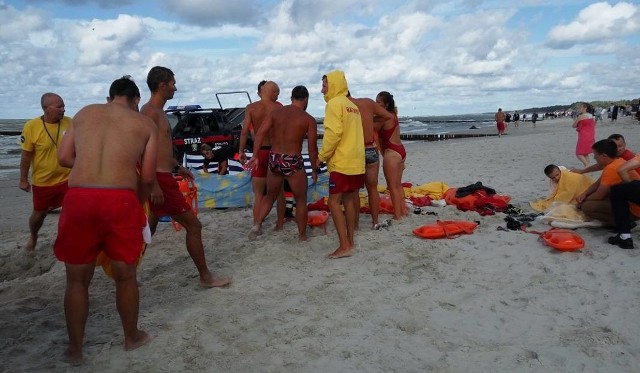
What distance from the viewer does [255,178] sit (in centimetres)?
568

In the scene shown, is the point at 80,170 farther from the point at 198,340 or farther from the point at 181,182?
the point at 181,182

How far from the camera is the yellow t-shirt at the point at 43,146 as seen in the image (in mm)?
4961

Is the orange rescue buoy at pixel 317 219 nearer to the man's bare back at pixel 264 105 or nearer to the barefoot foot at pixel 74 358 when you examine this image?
the man's bare back at pixel 264 105

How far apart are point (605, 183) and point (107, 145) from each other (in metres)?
4.56

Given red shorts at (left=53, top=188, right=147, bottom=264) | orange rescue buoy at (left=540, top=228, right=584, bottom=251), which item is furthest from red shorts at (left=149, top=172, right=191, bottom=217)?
orange rescue buoy at (left=540, top=228, right=584, bottom=251)

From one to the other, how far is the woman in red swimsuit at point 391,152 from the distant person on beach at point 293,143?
1058 millimetres

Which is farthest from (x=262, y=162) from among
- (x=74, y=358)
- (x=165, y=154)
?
(x=74, y=358)

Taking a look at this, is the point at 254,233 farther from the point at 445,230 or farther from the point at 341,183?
the point at 445,230

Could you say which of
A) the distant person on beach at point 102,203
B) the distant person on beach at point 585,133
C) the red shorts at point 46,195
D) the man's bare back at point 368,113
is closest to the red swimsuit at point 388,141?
the man's bare back at point 368,113

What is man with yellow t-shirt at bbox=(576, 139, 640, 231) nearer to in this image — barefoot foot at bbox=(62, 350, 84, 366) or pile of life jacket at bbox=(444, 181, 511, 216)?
pile of life jacket at bbox=(444, 181, 511, 216)

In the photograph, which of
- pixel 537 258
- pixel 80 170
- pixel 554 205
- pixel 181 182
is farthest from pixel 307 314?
pixel 554 205

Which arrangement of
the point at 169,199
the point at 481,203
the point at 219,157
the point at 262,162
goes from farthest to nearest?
the point at 219,157 → the point at 481,203 → the point at 262,162 → the point at 169,199

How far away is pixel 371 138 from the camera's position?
5.34m

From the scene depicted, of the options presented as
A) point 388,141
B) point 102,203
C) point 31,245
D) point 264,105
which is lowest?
point 31,245
